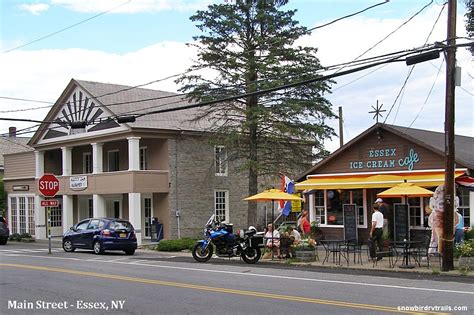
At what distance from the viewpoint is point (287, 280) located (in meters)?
14.1

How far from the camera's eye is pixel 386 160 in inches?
915

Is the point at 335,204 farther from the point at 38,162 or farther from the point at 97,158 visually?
the point at 38,162

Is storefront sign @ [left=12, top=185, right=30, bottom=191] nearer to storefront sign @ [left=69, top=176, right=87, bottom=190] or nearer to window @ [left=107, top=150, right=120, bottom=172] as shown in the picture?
storefront sign @ [left=69, top=176, right=87, bottom=190]

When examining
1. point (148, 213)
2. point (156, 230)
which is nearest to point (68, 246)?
point (156, 230)

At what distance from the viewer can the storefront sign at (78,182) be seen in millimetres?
33656

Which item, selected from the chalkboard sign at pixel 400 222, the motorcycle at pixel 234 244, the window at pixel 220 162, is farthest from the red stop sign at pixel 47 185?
the chalkboard sign at pixel 400 222

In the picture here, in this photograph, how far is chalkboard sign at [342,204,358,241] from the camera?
22.9 meters

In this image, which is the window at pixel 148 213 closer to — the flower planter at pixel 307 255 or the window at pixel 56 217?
the window at pixel 56 217

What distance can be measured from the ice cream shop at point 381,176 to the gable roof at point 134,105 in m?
8.73

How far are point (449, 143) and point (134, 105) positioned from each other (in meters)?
21.2

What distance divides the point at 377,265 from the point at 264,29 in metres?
13.9

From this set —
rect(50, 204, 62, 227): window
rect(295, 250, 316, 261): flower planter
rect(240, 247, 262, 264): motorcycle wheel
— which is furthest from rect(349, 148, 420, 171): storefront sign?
rect(50, 204, 62, 227): window

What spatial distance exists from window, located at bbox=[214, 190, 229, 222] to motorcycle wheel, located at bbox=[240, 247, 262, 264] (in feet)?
49.6

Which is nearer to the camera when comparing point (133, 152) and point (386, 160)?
point (386, 160)
